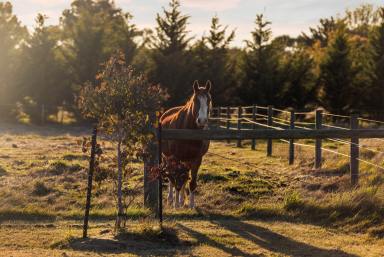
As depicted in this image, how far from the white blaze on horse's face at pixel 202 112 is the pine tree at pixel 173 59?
25.1 m

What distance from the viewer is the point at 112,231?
330 inches

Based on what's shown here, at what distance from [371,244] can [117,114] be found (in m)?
4.37

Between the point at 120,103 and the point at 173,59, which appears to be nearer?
the point at 120,103

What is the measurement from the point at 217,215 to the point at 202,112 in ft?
6.56

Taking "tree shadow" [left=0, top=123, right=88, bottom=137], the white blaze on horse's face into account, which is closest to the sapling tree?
the white blaze on horse's face

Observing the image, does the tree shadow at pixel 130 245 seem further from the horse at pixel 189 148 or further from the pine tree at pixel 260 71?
the pine tree at pixel 260 71

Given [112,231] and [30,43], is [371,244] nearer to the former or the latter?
[112,231]

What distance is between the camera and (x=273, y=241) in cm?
839

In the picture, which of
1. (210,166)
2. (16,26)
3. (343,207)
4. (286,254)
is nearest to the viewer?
(286,254)

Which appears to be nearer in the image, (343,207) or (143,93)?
(143,93)

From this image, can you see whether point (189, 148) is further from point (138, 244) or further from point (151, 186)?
point (138, 244)

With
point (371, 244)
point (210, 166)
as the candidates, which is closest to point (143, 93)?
point (371, 244)

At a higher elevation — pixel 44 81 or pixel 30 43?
pixel 30 43

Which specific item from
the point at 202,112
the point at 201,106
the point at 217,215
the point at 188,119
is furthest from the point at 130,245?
the point at 188,119
